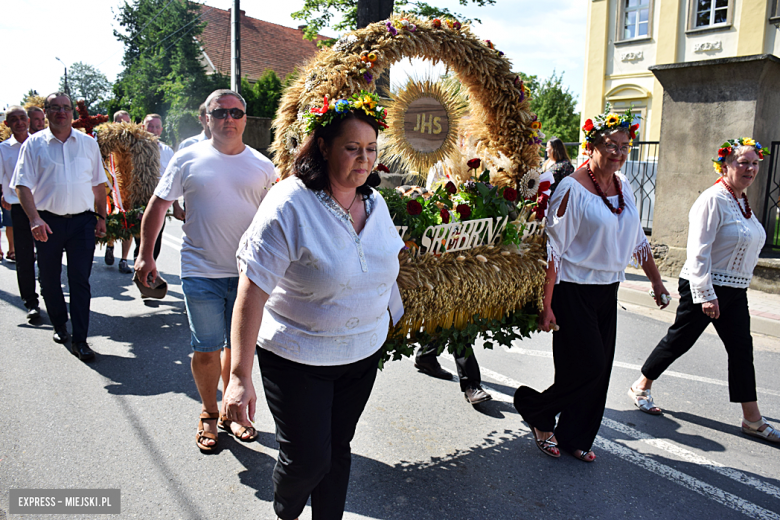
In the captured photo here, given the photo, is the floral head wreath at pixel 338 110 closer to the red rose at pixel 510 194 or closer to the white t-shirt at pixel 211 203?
the white t-shirt at pixel 211 203

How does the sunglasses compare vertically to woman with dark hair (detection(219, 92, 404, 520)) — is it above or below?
above

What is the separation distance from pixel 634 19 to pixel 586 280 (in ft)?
71.8

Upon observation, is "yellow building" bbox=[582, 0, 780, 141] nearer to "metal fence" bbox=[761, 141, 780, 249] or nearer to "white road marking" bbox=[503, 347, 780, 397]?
"metal fence" bbox=[761, 141, 780, 249]

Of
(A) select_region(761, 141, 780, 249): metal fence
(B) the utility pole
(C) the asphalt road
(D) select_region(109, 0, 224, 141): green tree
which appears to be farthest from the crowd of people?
(D) select_region(109, 0, 224, 141): green tree

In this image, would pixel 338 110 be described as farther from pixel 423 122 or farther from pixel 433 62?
pixel 423 122

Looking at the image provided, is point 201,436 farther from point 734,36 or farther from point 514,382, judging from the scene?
point 734,36

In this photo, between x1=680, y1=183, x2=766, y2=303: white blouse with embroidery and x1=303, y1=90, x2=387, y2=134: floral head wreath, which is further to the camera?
x1=680, y1=183, x2=766, y2=303: white blouse with embroidery

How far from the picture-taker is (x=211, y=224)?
329 centimetres

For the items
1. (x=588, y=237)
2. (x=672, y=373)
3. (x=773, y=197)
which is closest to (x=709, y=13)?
(x=773, y=197)

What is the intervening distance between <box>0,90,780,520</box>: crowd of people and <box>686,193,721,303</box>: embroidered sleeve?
0.01 meters

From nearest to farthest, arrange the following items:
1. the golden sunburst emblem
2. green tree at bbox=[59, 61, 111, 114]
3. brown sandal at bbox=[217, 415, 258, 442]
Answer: brown sandal at bbox=[217, 415, 258, 442]
the golden sunburst emblem
green tree at bbox=[59, 61, 111, 114]

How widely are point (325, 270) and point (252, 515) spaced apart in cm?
145

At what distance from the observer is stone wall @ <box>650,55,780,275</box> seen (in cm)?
779

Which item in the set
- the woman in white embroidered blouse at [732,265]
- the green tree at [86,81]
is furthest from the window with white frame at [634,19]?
the green tree at [86,81]
